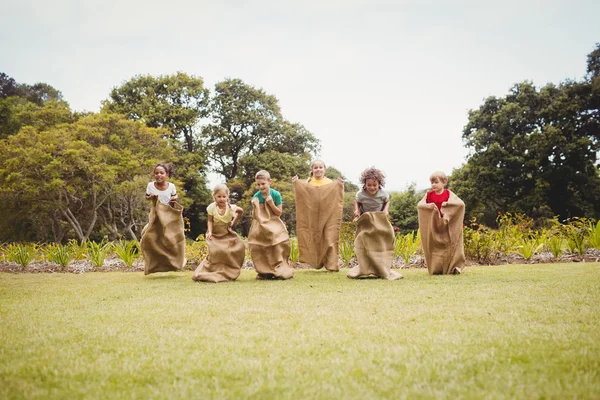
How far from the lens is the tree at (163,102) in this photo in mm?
26203

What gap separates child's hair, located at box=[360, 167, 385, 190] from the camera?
6.85 metres

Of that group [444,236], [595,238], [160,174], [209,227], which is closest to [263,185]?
[209,227]

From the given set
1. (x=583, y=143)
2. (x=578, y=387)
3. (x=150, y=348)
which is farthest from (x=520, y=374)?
(x=583, y=143)

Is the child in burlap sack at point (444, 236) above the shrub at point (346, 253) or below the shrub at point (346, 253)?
above

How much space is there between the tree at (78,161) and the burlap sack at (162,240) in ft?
38.5

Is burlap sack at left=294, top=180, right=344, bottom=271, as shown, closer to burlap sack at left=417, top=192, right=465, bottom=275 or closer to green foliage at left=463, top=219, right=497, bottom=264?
burlap sack at left=417, top=192, right=465, bottom=275

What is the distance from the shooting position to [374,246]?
6.55 m

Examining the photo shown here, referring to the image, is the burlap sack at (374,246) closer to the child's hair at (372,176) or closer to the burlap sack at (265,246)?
the child's hair at (372,176)

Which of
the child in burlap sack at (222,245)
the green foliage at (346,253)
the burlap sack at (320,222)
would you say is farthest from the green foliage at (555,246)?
the child in burlap sack at (222,245)

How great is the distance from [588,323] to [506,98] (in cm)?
2511

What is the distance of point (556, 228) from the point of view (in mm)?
9844

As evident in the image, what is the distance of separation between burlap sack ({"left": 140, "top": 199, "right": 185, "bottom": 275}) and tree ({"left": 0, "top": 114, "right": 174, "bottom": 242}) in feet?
38.5

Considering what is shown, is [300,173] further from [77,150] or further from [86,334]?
[86,334]

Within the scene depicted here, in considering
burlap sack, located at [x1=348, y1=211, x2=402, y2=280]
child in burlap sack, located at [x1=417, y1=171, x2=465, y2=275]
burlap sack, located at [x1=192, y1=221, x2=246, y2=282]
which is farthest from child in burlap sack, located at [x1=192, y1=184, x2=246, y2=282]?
child in burlap sack, located at [x1=417, y1=171, x2=465, y2=275]
